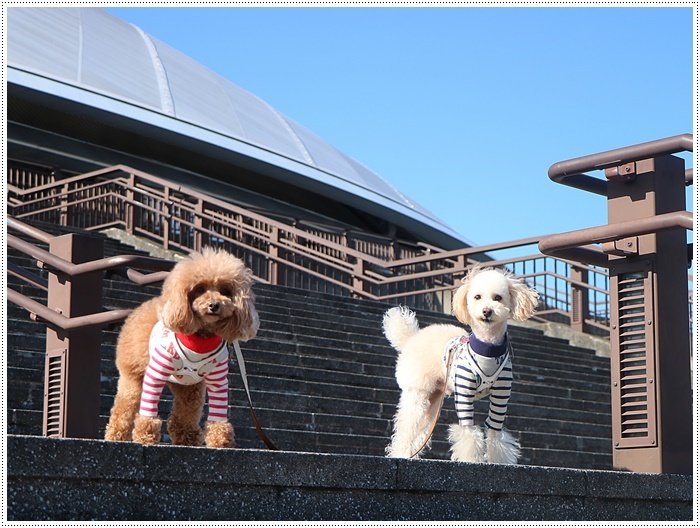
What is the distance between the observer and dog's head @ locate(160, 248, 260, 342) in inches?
171

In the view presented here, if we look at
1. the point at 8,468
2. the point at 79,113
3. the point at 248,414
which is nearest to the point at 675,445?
the point at 8,468

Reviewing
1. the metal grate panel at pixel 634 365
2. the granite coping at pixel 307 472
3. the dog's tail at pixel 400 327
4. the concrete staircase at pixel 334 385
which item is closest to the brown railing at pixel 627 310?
the metal grate panel at pixel 634 365

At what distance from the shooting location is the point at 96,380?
17.4 ft

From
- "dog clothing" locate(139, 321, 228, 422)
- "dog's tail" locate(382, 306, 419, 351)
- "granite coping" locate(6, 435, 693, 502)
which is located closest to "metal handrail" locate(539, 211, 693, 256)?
"granite coping" locate(6, 435, 693, 502)

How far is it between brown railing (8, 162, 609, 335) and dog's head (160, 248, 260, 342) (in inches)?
341

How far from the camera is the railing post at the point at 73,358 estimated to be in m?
5.18

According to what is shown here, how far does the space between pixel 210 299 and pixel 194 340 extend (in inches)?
8.4

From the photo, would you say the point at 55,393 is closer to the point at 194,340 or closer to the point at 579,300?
the point at 194,340

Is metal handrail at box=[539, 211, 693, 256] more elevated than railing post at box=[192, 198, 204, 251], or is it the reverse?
railing post at box=[192, 198, 204, 251]

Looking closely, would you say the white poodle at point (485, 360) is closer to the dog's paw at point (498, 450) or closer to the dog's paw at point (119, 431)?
the dog's paw at point (498, 450)

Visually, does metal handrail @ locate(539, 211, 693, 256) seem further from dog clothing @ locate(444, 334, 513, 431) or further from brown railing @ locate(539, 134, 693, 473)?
dog clothing @ locate(444, 334, 513, 431)

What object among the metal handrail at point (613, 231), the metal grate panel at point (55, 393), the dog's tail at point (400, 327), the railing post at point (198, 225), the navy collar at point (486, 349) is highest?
the railing post at point (198, 225)

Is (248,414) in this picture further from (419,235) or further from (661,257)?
(419,235)

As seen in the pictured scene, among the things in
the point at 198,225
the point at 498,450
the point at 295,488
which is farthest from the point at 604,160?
the point at 198,225
